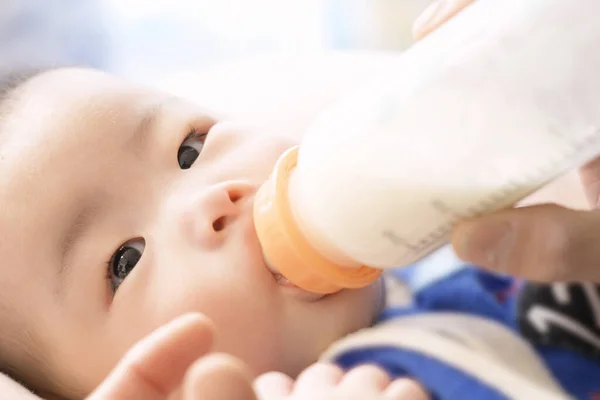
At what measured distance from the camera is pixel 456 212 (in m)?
0.49

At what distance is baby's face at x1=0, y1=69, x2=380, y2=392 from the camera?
24.1 inches

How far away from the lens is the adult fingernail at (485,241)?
0.48 meters

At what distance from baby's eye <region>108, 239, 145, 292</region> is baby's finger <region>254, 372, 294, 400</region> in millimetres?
167

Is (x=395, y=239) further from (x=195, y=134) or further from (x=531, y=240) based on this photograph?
(x=195, y=134)

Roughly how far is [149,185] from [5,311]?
6.8 inches

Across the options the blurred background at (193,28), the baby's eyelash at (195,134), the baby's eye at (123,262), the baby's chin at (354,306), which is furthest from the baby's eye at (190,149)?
the blurred background at (193,28)

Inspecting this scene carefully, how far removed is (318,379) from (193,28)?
2.94 ft

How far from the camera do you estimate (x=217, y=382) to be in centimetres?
39

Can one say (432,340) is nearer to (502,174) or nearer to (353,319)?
(353,319)

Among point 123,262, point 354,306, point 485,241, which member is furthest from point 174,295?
point 485,241

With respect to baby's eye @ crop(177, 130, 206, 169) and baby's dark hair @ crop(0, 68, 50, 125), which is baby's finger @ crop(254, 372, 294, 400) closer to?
baby's eye @ crop(177, 130, 206, 169)

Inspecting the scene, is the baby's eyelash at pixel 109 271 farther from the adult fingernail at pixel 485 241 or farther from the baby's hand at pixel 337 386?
the adult fingernail at pixel 485 241

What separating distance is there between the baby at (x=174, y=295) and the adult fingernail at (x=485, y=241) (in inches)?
4.9

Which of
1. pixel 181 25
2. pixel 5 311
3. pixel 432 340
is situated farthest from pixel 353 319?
pixel 181 25
